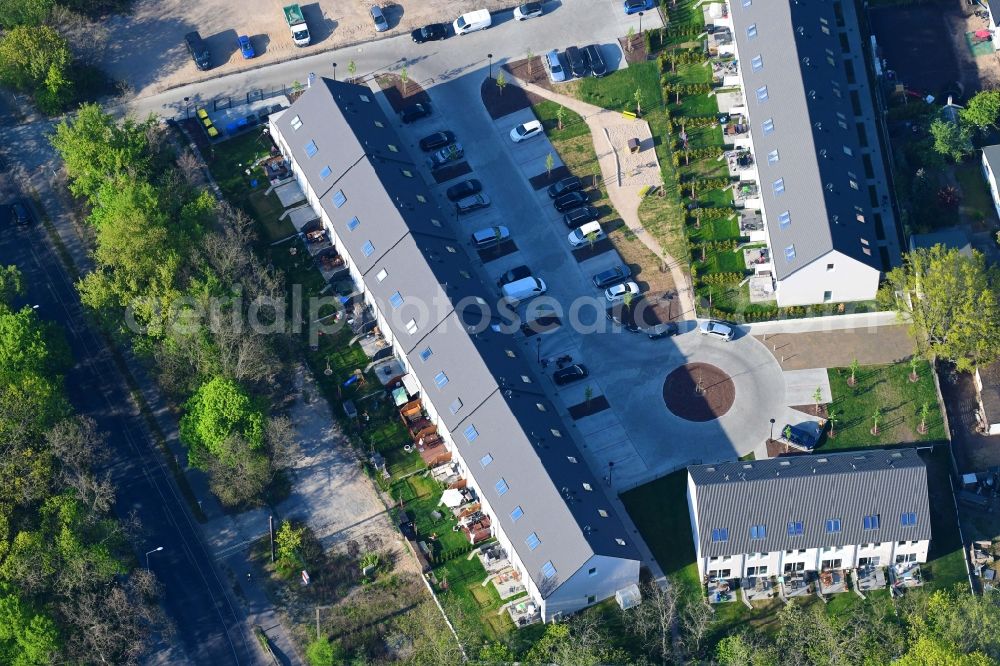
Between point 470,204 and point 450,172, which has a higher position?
point 450,172

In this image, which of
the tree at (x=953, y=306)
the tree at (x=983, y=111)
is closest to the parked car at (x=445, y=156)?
the tree at (x=953, y=306)

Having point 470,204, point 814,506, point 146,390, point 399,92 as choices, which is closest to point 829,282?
point 814,506

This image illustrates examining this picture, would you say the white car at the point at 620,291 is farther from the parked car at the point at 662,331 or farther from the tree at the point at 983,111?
the tree at the point at 983,111

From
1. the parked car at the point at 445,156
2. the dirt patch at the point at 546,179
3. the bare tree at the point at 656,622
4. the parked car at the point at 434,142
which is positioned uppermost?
the parked car at the point at 434,142

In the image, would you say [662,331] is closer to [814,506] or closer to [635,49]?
[814,506]

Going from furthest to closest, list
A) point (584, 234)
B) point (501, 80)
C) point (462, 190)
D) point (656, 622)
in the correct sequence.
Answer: point (501, 80) < point (462, 190) < point (584, 234) < point (656, 622)

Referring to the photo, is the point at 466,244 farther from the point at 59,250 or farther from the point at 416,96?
the point at 59,250

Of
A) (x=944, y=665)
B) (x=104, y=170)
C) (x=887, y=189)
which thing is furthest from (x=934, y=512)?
(x=104, y=170)
